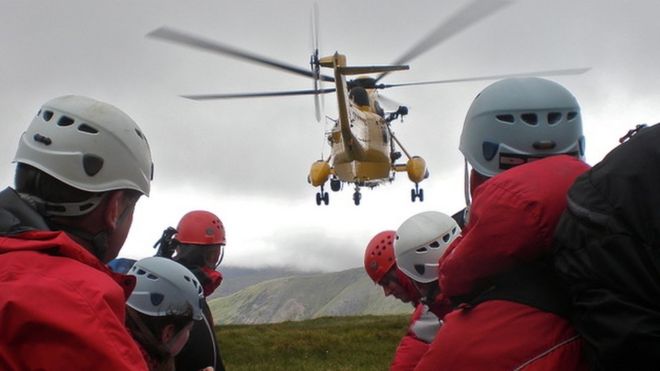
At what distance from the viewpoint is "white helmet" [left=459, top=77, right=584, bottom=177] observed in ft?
11.2

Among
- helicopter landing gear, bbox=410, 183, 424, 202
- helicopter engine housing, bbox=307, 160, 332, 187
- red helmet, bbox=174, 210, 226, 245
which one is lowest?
helicopter landing gear, bbox=410, 183, 424, 202

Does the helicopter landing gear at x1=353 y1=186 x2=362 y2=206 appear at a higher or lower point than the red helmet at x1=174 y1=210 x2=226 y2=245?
lower

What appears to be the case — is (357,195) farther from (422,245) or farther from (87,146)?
(87,146)

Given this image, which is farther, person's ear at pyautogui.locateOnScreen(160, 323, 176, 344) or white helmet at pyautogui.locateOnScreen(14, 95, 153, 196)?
person's ear at pyautogui.locateOnScreen(160, 323, 176, 344)

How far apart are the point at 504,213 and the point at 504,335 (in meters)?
0.51

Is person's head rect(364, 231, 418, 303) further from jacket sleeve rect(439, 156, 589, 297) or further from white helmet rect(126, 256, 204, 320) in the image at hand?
jacket sleeve rect(439, 156, 589, 297)

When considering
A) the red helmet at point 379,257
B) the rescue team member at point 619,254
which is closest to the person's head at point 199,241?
the red helmet at point 379,257

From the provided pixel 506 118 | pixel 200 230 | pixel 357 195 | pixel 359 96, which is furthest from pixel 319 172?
pixel 506 118

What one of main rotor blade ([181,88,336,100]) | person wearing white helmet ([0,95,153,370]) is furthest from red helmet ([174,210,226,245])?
main rotor blade ([181,88,336,100])

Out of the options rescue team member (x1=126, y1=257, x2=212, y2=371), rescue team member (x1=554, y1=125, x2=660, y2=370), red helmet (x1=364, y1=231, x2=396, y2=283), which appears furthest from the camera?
red helmet (x1=364, y1=231, x2=396, y2=283)

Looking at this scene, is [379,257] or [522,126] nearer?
[522,126]

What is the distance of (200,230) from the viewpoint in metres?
8.16

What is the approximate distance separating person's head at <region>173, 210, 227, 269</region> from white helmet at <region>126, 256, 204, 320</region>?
2389mm

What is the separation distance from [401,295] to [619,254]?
4895mm
